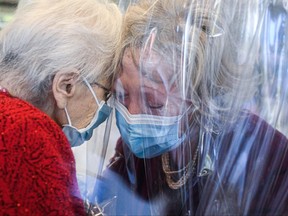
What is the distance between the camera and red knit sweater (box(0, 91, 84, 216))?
2.58ft

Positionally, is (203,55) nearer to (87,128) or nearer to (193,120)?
(193,120)

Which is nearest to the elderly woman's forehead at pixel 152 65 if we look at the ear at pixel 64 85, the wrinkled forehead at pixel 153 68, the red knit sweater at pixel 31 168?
the wrinkled forehead at pixel 153 68

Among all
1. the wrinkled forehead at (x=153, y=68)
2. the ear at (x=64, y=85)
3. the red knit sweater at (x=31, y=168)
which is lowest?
the red knit sweater at (x=31, y=168)

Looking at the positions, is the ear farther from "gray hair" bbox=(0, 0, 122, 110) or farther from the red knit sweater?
the red knit sweater

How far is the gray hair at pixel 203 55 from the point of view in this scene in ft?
2.99

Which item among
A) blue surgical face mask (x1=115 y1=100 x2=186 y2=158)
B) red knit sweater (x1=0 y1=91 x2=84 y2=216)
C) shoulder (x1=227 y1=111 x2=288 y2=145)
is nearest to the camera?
red knit sweater (x1=0 y1=91 x2=84 y2=216)

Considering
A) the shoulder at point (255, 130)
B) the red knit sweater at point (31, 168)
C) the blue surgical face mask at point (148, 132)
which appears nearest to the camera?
the red knit sweater at point (31, 168)

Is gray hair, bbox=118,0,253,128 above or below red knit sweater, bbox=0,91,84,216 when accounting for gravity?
above

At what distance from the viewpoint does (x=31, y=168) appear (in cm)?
80

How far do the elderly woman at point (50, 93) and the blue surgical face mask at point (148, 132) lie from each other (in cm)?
5

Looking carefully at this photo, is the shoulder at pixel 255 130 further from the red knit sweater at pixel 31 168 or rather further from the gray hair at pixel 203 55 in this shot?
the red knit sweater at pixel 31 168

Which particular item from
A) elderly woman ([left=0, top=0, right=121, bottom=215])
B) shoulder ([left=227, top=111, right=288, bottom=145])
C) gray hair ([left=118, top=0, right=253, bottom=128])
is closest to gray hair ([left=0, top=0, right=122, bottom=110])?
elderly woman ([left=0, top=0, right=121, bottom=215])

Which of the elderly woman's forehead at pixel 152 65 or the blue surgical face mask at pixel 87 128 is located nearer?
the elderly woman's forehead at pixel 152 65

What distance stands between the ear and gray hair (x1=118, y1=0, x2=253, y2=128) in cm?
17
